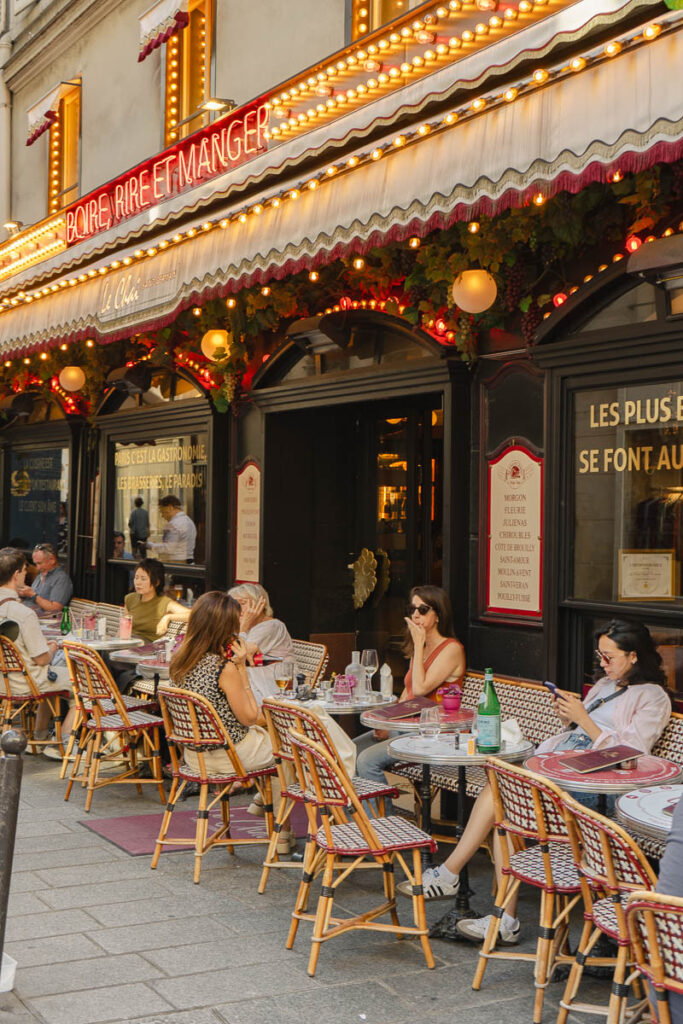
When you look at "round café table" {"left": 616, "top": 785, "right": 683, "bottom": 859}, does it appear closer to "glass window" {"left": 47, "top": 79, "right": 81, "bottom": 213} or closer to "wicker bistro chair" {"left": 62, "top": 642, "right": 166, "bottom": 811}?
"wicker bistro chair" {"left": 62, "top": 642, "right": 166, "bottom": 811}

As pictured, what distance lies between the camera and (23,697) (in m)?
9.40

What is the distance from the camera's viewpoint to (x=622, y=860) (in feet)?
13.7

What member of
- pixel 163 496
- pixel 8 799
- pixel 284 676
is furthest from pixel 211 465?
Result: pixel 8 799

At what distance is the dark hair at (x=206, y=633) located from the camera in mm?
6934

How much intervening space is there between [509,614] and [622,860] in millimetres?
3790

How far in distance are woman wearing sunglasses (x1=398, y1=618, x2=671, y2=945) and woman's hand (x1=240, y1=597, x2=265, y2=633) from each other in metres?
2.92

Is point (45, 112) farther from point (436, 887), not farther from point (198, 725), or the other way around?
point (436, 887)

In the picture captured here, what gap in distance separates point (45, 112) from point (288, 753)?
12763 mm

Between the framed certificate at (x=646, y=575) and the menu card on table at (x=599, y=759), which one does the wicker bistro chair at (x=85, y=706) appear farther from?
the menu card on table at (x=599, y=759)

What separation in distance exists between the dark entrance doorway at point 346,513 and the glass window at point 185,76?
4.24m

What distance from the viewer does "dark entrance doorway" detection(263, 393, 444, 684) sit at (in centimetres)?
1039

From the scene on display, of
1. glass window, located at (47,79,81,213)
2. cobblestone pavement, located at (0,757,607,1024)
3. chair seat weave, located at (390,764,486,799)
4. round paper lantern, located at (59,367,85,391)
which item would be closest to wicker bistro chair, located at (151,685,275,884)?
cobblestone pavement, located at (0,757,607,1024)

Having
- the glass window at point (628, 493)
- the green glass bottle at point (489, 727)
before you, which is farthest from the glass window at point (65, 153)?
the green glass bottle at point (489, 727)

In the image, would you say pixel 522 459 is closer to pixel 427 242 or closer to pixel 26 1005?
pixel 427 242
